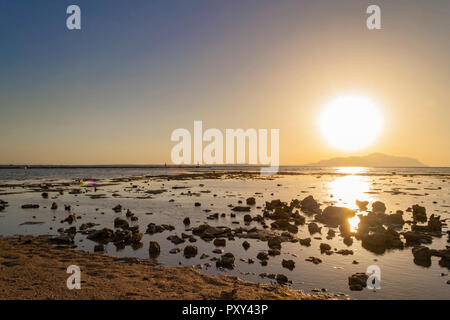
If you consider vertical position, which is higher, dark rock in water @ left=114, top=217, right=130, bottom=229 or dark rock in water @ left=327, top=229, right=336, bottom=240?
dark rock in water @ left=114, top=217, right=130, bottom=229

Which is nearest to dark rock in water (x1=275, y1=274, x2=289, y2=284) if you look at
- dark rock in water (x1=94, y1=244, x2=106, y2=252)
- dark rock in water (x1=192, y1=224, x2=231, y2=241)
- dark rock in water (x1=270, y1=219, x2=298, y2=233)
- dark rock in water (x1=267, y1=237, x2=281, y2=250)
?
dark rock in water (x1=267, y1=237, x2=281, y2=250)

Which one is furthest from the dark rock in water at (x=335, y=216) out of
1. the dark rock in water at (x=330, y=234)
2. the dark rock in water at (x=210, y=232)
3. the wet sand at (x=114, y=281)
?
the wet sand at (x=114, y=281)

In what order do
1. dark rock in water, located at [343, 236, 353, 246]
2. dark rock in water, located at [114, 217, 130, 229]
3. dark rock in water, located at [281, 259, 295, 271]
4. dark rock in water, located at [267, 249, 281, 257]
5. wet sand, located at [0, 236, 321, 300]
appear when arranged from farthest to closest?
dark rock in water, located at [114, 217, 130, 229]
dark rock in water, located at [343, 236, 353, 246]
dark rock in water, located at [267, 249, 281, 257]
dark rock in water, located at [281, 259, 295, 271]
wet sand, located at [0, 236, 321, 300]

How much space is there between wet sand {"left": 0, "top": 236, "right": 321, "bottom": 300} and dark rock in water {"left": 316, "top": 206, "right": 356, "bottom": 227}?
19171 millimetres

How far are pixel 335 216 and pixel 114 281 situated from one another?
25320 mm

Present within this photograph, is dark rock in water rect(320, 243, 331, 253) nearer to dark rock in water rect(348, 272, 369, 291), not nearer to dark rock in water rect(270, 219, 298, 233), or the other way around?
dark rock in water rect(348, 272, 369, 291)

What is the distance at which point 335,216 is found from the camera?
31219mm

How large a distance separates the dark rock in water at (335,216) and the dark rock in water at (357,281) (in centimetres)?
1540

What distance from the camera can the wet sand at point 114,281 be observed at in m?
11.7

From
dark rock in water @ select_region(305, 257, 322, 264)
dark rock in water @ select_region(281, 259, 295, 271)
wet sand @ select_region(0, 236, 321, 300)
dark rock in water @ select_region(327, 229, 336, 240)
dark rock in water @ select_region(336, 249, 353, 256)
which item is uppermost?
wet sand @ select_region(0, 236, 321, 300)

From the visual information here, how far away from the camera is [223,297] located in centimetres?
1154

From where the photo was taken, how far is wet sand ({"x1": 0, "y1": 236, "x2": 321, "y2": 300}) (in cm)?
1171

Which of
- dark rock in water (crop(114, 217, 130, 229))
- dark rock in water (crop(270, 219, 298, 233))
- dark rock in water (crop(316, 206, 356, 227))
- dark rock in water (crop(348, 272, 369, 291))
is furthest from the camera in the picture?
dark rock in water (crop(316, 206, 356, 227))
